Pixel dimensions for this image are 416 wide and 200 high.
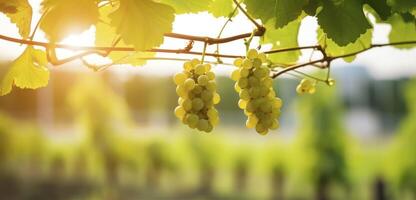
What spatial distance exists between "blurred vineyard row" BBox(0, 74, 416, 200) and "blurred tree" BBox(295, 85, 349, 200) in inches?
0.4

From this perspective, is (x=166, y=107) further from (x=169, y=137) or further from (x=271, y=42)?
(x=271, y=42)

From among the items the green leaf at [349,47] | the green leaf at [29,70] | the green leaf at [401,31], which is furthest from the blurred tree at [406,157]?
the green leaf at [29,70]

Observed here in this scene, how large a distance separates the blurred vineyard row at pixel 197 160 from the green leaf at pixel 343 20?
5.71 metres

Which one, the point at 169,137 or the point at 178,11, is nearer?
the point at 178,11

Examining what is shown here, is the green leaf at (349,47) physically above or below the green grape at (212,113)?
above

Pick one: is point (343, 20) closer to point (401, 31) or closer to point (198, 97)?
point (198, 97)

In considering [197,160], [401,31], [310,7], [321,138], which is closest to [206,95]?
[310,7]

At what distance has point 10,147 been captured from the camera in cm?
984

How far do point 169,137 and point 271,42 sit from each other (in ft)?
32.6

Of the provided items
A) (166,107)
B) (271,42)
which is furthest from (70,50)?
(166,107)

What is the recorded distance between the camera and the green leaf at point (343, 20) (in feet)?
1.96

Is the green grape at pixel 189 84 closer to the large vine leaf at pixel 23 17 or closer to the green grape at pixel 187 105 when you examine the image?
the green grape at pixel 187 105

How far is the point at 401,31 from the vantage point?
2.89ft

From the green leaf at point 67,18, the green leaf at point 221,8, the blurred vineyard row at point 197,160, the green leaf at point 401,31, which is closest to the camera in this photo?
the green leaf at point 67,18
